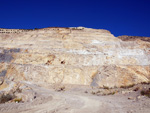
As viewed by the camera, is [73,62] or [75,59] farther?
→ [75,59]

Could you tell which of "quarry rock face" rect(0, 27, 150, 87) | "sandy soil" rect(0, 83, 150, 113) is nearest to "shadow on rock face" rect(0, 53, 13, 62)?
"quarry rock face" rect(0, 27, 150, 87)

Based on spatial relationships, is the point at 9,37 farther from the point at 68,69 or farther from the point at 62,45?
the point at 68,69

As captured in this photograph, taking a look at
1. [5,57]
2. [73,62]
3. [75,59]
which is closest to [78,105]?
[73,62]

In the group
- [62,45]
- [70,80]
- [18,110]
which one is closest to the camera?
[18,110]

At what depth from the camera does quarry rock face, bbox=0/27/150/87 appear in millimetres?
21375

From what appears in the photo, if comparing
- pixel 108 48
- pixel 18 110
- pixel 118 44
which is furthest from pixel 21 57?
pixel 18 110

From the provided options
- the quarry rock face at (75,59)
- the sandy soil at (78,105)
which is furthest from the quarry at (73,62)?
the sandy soil at (78,105)

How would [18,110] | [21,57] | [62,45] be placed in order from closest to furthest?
[18,110], [21,57], [62,45]

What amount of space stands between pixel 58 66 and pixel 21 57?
7774 mm

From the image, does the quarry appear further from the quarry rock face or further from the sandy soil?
the sandy soil

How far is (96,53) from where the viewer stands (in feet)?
87.8

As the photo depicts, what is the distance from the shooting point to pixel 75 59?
85.0 ft

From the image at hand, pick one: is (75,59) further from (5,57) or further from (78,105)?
(78,105)

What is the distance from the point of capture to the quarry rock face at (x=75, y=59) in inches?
842
